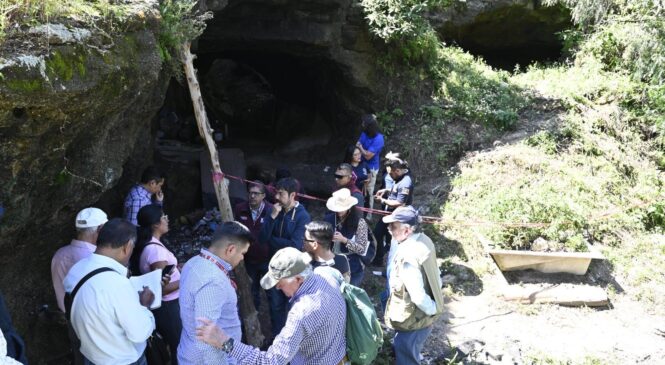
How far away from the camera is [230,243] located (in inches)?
164

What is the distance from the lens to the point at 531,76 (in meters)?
13.7

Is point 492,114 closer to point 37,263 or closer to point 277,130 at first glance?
point 277,130

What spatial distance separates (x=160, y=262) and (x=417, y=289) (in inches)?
87.6

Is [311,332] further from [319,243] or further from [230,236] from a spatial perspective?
[319,243]

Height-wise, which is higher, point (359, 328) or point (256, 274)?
point (359, 328)

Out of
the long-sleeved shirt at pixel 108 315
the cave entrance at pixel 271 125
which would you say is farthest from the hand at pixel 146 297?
the cave entrance at pixel 271 125

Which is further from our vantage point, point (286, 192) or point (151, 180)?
point (151, 180)

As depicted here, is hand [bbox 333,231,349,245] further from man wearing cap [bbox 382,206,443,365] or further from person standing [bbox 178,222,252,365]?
person standing [bbox 178,222,252,365]

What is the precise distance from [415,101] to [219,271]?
905cm

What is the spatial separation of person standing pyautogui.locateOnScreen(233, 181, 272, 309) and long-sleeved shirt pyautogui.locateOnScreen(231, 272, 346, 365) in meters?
2.27

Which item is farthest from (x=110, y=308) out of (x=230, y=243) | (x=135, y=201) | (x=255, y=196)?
(x=135, y=201)

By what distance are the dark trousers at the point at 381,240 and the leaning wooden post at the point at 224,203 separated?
6.84ft

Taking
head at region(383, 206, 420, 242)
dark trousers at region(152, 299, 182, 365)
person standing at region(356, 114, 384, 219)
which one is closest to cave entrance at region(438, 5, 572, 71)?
person standing at region(356, 114, 384, 219)

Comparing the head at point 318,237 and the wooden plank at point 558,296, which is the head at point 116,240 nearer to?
the head at point 318,237
